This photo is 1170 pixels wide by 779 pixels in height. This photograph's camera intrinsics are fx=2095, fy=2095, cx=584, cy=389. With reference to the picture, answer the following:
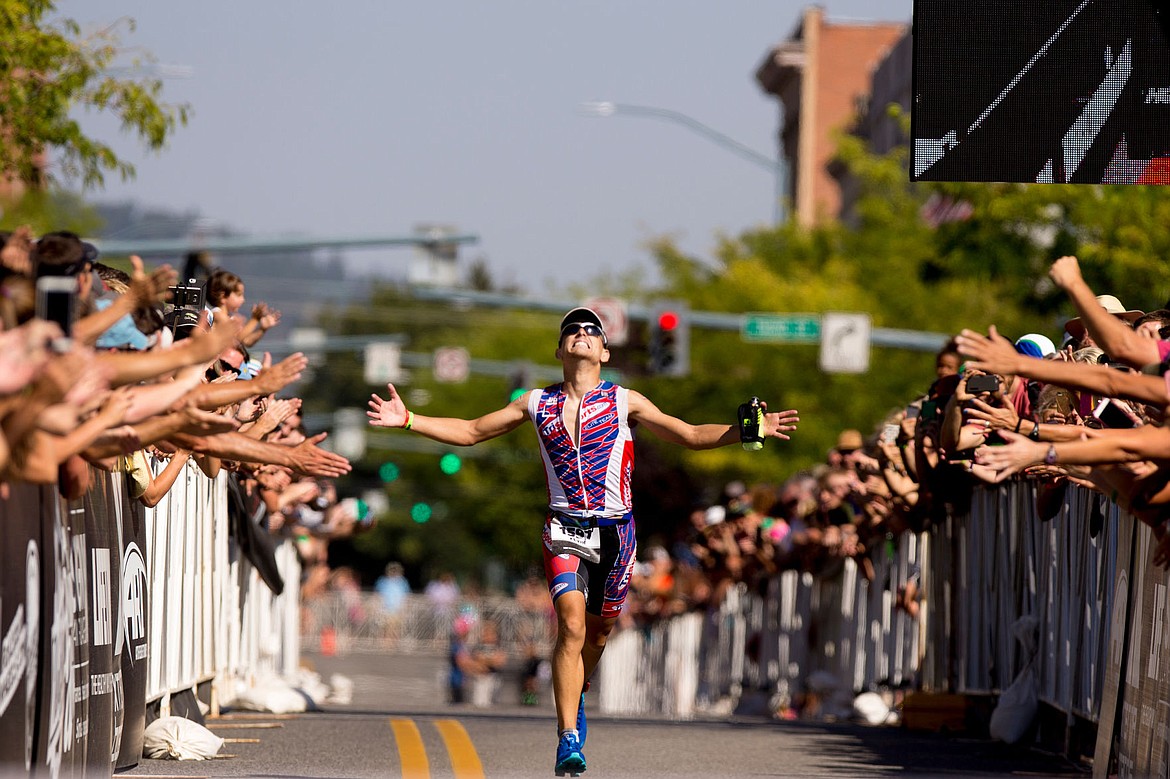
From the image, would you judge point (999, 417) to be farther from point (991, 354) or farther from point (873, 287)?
point (873, 287)

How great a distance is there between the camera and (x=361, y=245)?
95.8 feet

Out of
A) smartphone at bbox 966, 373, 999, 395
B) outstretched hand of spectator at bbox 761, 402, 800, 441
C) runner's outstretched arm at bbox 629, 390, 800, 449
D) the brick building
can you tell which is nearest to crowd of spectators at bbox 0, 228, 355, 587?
runner's outstretched arm at bbox 629, 390, 800, 449

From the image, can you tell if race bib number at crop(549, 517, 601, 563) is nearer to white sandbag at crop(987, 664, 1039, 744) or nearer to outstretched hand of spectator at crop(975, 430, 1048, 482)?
outstretched hand of spectator at crop(975, 430, 1048, 482)

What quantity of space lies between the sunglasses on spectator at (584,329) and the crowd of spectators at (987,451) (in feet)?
5.84

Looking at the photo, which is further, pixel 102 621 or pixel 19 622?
pixel 102 621

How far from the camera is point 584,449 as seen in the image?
10070mm

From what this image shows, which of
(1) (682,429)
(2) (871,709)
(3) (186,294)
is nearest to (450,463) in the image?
(2) (871,709)

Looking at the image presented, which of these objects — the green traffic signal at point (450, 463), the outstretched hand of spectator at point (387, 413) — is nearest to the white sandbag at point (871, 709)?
the green traffic signal at point (450, 463)

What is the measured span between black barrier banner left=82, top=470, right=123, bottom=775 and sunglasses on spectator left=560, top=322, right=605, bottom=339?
231 cm

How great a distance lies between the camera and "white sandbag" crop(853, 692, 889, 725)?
17.3m

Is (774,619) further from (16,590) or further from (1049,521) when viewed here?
(16,590)

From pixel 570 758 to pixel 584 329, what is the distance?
6.74 ft

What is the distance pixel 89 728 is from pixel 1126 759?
14.4 ft

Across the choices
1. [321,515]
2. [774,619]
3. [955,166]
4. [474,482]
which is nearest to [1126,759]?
[955,166]
